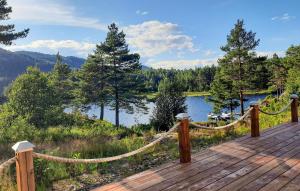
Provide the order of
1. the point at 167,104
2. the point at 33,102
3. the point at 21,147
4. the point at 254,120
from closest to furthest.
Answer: the point at 21,147 → the point at 254,120 → the point at 33,102 → the point at 167,104

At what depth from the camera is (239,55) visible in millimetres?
38250

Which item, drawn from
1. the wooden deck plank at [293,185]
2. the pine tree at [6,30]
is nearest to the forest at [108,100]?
the pine tree at [6,30]

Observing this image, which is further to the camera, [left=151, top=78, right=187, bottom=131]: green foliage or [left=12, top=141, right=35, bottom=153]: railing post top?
[left=151, top=78, right=187, bottom=131]: green foliage

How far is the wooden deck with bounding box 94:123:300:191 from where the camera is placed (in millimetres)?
5020

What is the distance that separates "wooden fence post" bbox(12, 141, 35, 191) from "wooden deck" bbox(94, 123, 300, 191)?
1392mm

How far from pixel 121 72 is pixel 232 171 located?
33.2 m

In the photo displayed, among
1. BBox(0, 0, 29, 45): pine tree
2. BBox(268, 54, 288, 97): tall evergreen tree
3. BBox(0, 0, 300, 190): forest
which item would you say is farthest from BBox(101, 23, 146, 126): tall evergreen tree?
BBox(268, 54, 288, 97): tall evergreen tree

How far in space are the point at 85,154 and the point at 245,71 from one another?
32.9 metres

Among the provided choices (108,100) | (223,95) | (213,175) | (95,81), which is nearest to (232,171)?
(213,175)

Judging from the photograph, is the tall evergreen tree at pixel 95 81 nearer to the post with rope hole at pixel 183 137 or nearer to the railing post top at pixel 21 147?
the post with rope hole at pixel 183 137

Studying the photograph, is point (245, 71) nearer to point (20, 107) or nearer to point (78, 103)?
point (78, 103)

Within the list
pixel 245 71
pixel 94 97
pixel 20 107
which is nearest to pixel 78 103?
pixel 94 97

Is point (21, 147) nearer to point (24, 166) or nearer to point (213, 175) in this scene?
point (24, 166)

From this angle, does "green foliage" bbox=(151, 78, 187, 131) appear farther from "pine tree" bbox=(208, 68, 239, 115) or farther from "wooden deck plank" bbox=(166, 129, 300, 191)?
"wooden deck plank" bbox=(166, 129, 300, 191)
